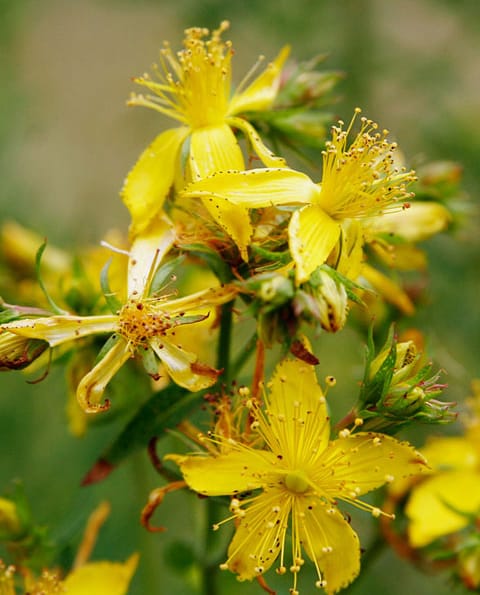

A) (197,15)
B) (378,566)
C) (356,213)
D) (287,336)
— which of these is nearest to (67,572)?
(287,336)

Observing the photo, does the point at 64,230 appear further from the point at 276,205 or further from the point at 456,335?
the point at 276,205

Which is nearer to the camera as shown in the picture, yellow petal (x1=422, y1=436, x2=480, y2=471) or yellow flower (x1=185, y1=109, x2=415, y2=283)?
yellow flower (x1=185, y1=109, x2=415, y2=283)

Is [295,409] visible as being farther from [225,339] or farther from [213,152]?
[213,152]

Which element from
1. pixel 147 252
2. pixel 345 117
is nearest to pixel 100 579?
pixel 147 252

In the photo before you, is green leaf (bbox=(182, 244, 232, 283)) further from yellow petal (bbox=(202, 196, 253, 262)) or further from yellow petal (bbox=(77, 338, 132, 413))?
yellow petal (bbox=(77, 338, 132, 413))

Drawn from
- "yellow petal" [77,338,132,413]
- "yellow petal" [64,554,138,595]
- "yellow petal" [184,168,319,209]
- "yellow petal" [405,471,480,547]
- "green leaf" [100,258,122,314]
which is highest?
"yellow petal" [184,168,319,209]

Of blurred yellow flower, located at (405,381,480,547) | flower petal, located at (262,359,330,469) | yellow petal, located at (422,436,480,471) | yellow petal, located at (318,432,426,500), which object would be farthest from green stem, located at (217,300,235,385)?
yellow petal, located at (422,436,480,471)
